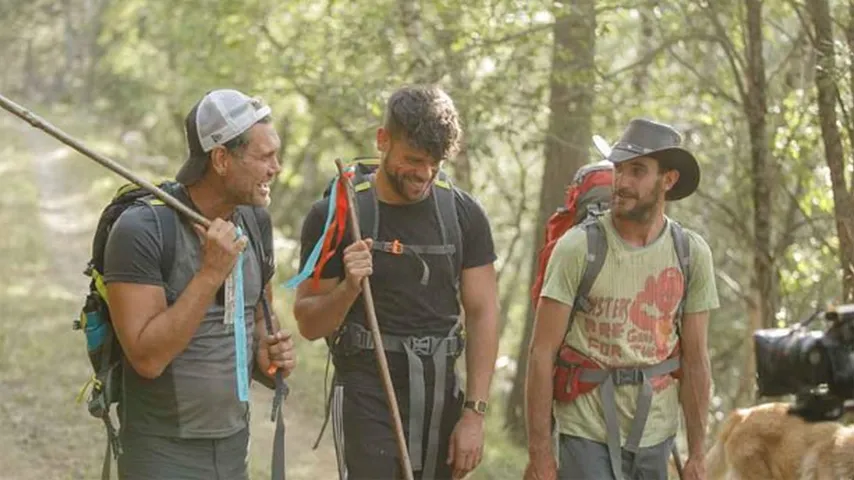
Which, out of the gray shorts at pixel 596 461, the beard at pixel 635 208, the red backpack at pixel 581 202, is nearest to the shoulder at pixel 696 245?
the beard at pixel 635 208

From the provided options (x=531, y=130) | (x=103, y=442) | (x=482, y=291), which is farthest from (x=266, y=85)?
(x=482, y=291)

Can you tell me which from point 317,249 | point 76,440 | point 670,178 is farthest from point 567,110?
point 317,249

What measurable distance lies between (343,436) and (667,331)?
134 centimetres

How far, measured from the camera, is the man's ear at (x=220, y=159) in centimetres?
467

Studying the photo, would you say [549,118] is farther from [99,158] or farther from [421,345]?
[99,158]

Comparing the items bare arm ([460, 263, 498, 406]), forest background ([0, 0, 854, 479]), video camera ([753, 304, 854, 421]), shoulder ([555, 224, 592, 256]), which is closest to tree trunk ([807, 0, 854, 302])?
forest background ([0, 0, 854, 479])

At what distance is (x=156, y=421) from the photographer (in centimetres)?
462

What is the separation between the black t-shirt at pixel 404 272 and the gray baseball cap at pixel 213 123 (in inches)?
31.4

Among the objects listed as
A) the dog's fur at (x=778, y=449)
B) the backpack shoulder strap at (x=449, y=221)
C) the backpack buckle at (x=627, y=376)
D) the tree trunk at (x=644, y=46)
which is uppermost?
the tree trunk at (x=644, y=46)

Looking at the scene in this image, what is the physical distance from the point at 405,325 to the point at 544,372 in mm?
564

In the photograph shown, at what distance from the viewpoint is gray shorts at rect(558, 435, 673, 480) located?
5.50m

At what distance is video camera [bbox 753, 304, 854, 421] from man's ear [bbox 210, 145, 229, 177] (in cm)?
183

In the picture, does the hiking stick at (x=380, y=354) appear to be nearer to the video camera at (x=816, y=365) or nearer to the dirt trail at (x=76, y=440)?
the video camera at (x=816, y=365)

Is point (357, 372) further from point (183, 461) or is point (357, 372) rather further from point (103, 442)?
point (103, 442)
